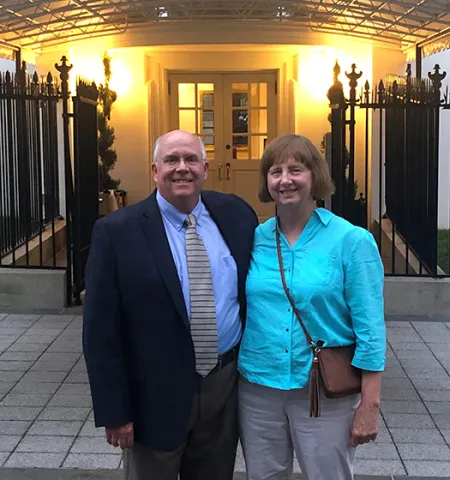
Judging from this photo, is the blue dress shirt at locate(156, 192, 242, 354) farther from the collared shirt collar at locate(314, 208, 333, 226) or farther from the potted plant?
the potted plant

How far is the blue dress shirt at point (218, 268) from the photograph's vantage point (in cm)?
248

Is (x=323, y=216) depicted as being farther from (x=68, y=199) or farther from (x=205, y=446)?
(x=68, y=199)

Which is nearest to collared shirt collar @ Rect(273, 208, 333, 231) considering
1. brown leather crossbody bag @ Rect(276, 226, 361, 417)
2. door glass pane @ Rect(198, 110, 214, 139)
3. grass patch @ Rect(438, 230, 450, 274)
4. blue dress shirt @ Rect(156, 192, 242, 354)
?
brown leather crossbody bag @ Rect(276, 226, 361, 417)

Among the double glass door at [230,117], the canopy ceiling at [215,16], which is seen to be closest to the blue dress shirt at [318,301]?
the canopy ceiling at [215,16]

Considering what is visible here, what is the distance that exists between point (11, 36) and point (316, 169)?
9.80 metres

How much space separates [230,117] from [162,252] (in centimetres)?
1024

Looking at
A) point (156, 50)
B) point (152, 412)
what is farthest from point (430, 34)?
point (152, 412)

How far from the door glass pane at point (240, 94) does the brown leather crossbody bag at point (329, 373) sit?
10355mm

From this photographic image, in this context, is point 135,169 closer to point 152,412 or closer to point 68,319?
point 68,319

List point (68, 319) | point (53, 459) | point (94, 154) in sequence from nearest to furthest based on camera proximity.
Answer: point (53, 459) → point (68, 319) → point (94, 154)

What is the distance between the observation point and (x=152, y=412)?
2.46 m

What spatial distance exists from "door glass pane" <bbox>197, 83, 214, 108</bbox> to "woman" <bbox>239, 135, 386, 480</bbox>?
33.4 ft

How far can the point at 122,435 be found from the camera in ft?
8.05

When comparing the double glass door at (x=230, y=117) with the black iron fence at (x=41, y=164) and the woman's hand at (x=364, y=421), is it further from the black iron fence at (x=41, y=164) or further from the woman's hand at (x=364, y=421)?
the woman's hand at (x=364, y=421)
